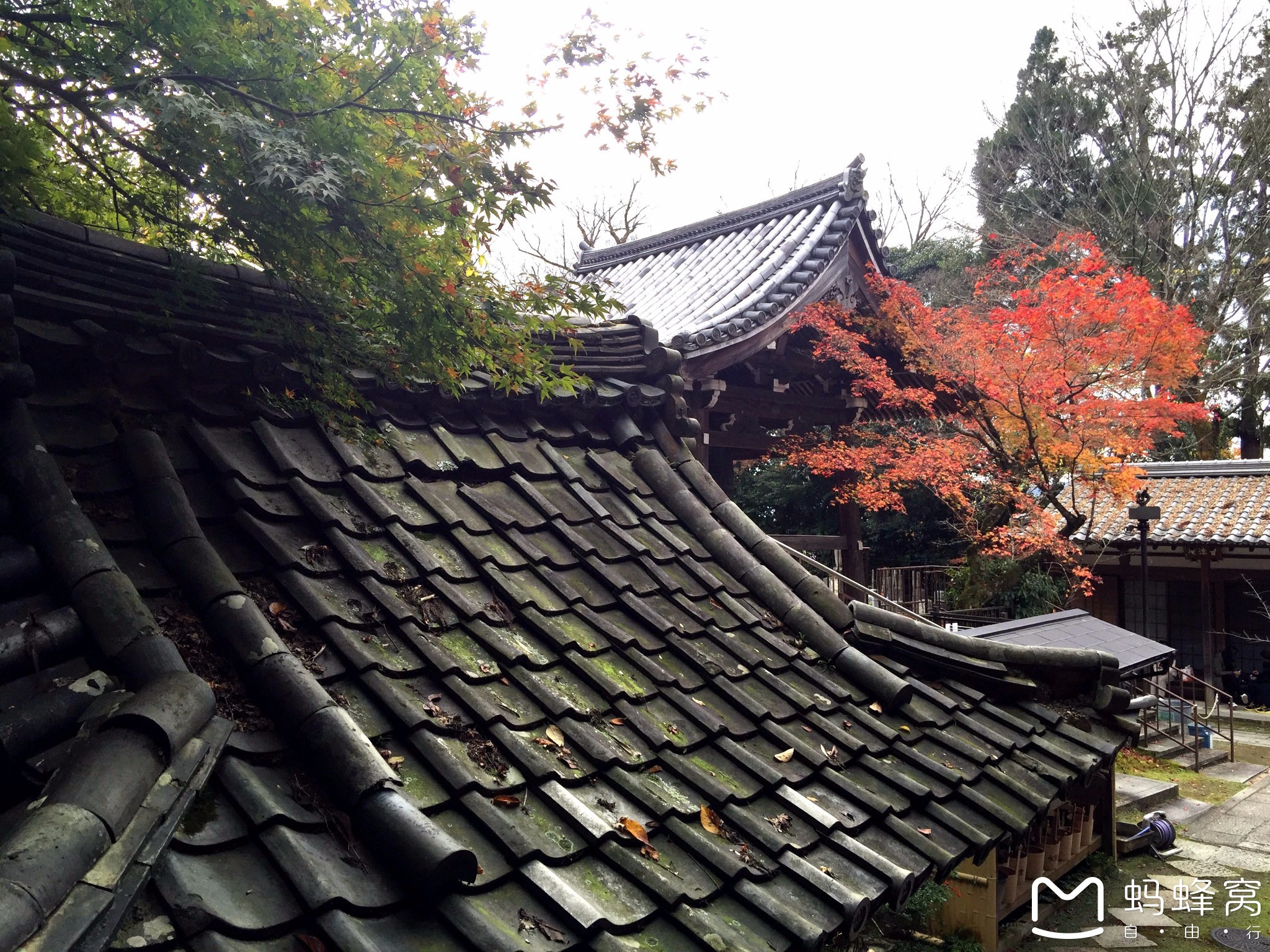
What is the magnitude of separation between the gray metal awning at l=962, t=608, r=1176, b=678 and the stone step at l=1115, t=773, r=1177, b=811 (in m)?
2.48

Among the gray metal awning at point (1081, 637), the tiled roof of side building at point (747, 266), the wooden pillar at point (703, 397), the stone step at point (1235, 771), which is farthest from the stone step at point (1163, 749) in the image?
the wooden pillar at point (703, 397)

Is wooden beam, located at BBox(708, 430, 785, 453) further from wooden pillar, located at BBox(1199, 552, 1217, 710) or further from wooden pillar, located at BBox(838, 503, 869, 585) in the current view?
wooden pillar, located at BBox(1199, 552, 1217, 710)

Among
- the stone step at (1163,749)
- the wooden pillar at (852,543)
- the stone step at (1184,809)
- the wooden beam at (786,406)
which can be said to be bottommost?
the stone step at (1163,749)

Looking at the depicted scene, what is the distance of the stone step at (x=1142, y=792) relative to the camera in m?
12.3

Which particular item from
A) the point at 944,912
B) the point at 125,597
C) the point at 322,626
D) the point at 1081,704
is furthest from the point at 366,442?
the point at 944,912

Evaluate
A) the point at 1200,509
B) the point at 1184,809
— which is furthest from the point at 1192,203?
the point at 1184,809

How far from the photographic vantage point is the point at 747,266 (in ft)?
36.2

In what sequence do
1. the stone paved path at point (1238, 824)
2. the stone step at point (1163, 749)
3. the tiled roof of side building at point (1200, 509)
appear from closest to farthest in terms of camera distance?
the stone paved path at point (1238, 824) → the stone step at point (1163, 749) → the tiled roof of side building at point (1200, 509)

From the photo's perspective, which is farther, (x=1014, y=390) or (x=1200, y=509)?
(x=1200, y=509)

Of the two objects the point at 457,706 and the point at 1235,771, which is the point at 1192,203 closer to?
the point at 1235,771

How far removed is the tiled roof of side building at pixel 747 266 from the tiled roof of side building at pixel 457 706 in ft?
13.2

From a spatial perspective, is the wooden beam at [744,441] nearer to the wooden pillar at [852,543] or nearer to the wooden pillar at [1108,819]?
the wooden pillar at [852,543]

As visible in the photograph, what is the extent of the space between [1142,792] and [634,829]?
13.0 meters

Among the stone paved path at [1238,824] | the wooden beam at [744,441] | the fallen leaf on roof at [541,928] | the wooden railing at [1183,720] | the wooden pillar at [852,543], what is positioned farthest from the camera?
the wooden railing at [1183,720]
